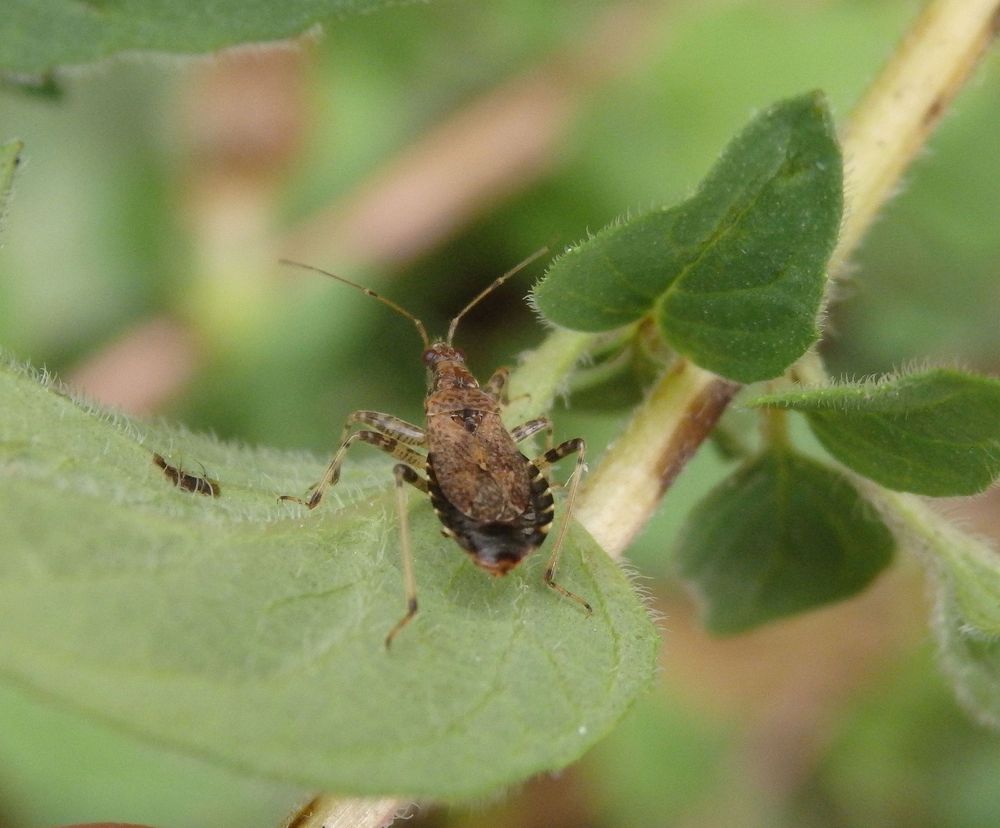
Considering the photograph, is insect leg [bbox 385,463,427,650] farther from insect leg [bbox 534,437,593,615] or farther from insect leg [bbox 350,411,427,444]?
insect leg [bbox 350,411,427,444]

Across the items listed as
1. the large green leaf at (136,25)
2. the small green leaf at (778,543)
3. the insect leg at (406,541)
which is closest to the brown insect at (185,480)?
the insect leg at (406,541)

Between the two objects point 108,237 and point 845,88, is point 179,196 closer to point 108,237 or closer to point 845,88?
point 108,237

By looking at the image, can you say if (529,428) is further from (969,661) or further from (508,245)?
(508,245)

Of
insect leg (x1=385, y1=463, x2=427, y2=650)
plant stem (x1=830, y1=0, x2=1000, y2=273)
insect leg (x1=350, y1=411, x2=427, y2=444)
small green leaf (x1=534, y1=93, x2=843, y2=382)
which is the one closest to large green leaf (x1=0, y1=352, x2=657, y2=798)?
insect leg (x1=385, y1=463, x2=427, y2=650)

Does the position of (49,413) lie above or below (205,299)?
above

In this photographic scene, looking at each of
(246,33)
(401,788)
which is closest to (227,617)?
(401,788)
